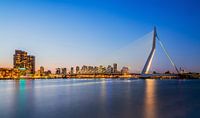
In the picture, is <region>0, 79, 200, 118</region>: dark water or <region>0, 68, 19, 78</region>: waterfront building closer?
<region>0, 79, 200, 118</region>: dark water

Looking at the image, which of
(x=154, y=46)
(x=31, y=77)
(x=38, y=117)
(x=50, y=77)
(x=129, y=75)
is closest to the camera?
(x=38, y=117)

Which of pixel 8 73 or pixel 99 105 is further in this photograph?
pixel 8 73

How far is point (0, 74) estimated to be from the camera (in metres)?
163

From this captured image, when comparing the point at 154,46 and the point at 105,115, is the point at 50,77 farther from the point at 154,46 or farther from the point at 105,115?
the point at 105,115

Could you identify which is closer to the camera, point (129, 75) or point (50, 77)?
point (129, 75)

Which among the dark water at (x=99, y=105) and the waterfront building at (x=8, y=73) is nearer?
the dark water at (x=99, y=105)

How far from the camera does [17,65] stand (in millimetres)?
195250

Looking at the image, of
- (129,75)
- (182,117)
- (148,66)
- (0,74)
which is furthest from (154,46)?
(0,74)

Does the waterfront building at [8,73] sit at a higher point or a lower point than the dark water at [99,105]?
higher

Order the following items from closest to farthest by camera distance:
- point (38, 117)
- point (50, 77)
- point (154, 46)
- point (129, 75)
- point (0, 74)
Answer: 1. point (38, 117)
2. point (154, 46)
3. point (129, 75)
4. point (0, 74)
5. point (50, 77)

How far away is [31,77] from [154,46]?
12543 centimetres

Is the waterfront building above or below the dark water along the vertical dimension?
above

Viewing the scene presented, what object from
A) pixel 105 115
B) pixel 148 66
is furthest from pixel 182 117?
pixel 148 66

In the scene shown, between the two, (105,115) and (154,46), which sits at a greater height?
(154,46)
